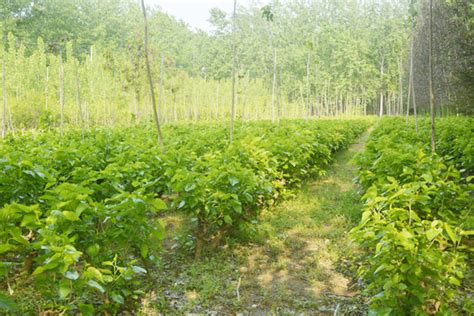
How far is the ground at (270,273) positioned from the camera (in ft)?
13.0

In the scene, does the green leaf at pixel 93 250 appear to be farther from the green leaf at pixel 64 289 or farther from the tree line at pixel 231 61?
the tree line at pixel 231 61

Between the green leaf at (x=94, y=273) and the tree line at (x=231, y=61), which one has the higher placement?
the tree line at (x=231, y=61)

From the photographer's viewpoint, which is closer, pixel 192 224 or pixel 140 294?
pixel 140 294

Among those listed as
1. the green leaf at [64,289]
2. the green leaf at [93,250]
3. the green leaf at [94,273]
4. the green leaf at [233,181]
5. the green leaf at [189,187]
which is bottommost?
the green leaf at [64,289]

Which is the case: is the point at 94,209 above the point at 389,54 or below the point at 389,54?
below

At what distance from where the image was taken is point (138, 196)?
10.9ft

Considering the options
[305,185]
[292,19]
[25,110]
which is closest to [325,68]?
[292,19]

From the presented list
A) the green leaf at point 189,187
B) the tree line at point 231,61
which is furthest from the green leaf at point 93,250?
the tree line at point 231,61

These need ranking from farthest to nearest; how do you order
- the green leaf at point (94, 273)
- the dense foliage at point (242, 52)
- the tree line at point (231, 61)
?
the dense foliage at point (242, 52) < the tree line at point (231, 61) < the green leaf at point (94, 273)

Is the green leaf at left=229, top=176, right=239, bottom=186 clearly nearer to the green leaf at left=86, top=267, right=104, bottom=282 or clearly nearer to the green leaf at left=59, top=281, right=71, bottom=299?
the green leaf at left=86, top=267, right=104, bottom=282

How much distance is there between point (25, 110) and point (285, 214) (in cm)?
2241

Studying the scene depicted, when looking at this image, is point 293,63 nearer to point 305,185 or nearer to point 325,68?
point 325,68

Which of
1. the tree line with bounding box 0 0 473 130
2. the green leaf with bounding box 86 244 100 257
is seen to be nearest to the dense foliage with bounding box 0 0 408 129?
the tree line with bounding box 0 0 473 130

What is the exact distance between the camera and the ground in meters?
3.97
